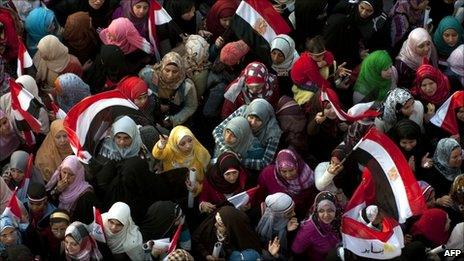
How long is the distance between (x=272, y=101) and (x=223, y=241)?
197 cm

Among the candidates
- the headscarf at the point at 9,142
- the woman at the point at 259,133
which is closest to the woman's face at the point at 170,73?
the woman at the point at 259,133

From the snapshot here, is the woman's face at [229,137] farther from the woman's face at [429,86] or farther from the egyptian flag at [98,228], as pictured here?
the woman's face at [429,86]

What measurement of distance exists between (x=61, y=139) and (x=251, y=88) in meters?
1.86

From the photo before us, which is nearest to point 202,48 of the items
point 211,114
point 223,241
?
point 211,114

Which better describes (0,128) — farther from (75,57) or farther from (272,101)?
(272,101)

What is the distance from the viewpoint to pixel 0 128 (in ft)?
39.1

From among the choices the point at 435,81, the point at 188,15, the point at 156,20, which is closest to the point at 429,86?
the point at 435,81

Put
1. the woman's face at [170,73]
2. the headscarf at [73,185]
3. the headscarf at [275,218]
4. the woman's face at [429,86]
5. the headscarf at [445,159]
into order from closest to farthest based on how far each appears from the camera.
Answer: the headscarf at [275,218] → the headscarf at [73,185] → the headscarf at [445,159] → the woman's face at [170,73] → the woman's face at [429,86]

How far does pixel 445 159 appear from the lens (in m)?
12.0

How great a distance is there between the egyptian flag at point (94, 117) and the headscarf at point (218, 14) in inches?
65.6

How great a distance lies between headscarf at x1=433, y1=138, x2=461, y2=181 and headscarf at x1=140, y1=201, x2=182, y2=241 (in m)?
2.54

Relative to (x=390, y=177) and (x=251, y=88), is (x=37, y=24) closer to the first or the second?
(x=251, y=88)

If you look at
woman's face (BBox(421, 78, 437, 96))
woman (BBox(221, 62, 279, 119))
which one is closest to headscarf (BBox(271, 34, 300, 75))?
woman (BBox(221, 62, 279, 119))

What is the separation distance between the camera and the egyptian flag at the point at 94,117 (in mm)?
11727
